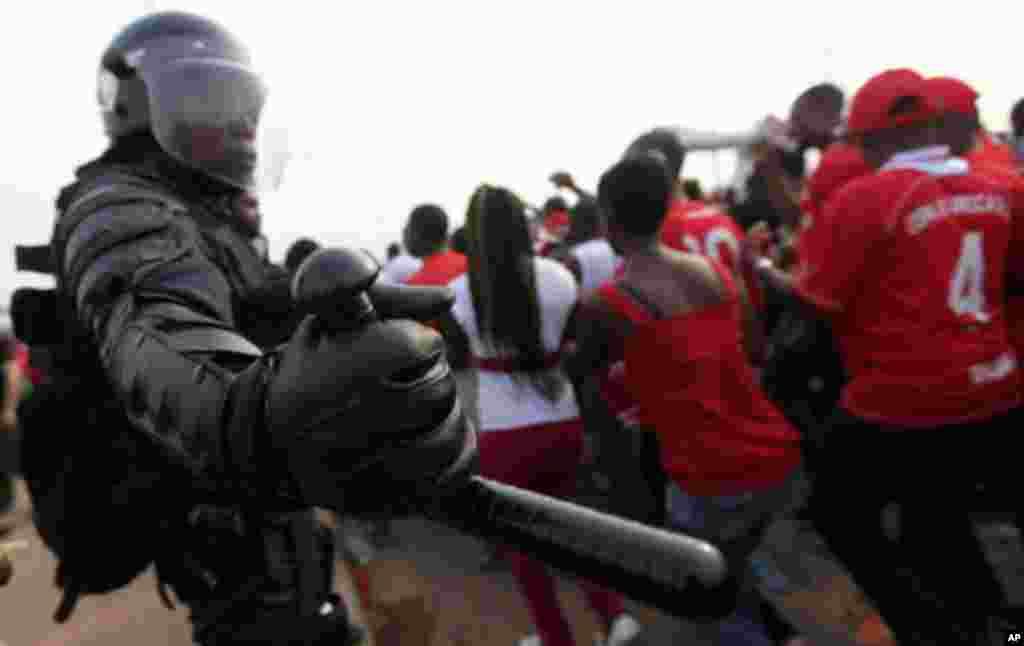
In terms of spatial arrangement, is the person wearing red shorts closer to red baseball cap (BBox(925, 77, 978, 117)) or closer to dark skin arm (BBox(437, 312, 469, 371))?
dark skin arm (BBox(437, 312, 469, 371))

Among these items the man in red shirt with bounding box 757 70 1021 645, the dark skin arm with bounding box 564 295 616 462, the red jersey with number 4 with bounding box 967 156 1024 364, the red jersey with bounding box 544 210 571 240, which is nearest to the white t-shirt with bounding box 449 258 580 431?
the dark skin arm with bounding box 564 295 616 462

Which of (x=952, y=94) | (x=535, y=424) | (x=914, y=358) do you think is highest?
(x=952, y=94)

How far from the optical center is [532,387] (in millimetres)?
2539

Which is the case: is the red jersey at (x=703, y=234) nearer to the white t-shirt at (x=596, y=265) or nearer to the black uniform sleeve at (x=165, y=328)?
the white t-shirt at (x=596, y=265)

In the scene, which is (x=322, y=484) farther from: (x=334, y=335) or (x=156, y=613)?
A: (x=156, y=613)

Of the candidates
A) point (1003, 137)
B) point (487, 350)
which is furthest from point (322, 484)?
point (1003, 137)

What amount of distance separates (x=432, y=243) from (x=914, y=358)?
2.27 meters

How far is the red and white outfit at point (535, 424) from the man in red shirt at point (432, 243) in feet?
3.63

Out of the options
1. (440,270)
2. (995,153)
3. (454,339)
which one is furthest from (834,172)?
(440,270)

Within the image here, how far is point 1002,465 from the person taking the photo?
2.16m

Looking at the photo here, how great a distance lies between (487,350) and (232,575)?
49.8 inches

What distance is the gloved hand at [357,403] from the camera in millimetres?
652

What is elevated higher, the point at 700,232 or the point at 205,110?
the point at 205,110

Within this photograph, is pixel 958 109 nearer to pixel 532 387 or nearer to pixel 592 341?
pixel 592 341
